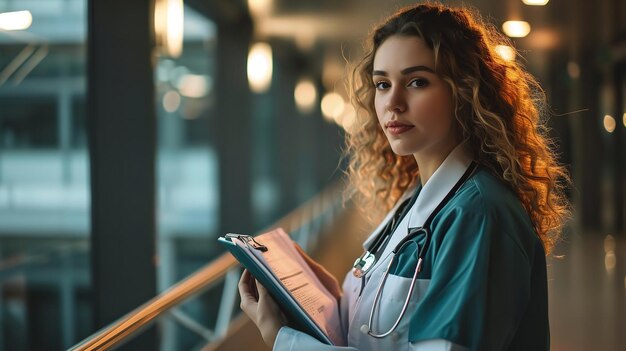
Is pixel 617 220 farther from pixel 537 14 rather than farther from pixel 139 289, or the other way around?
pixel 139 289

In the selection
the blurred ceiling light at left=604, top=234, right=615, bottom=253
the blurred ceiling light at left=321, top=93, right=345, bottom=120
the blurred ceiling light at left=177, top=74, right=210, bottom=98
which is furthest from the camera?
the blurred ceiling light at left=321, top=93, right=345, bottom=120

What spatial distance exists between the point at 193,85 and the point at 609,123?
6.97 metres

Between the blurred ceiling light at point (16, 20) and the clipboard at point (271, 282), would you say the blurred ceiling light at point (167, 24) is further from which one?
the clipboard at point (271, 282)

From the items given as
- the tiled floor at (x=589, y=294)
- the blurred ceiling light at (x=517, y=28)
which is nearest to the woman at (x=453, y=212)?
the tiled floor at (x=589, y=294)

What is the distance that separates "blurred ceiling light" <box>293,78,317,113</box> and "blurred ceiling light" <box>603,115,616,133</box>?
19.3 feet

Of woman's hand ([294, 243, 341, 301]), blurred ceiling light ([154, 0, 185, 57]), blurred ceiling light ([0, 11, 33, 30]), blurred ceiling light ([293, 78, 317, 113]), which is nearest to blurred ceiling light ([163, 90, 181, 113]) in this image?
blurred ceiling light ([293, 78, 317, 113])

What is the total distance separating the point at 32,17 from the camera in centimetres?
480

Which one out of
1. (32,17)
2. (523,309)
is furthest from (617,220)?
(523,309)

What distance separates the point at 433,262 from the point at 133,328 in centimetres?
104

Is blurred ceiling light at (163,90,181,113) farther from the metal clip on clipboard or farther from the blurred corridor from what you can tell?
the metal clip on clipboard

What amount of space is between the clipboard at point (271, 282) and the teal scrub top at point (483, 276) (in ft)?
0.86

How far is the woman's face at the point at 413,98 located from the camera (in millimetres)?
1630

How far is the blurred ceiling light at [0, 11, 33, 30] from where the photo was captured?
3.87m

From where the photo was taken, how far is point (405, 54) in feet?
5.39
